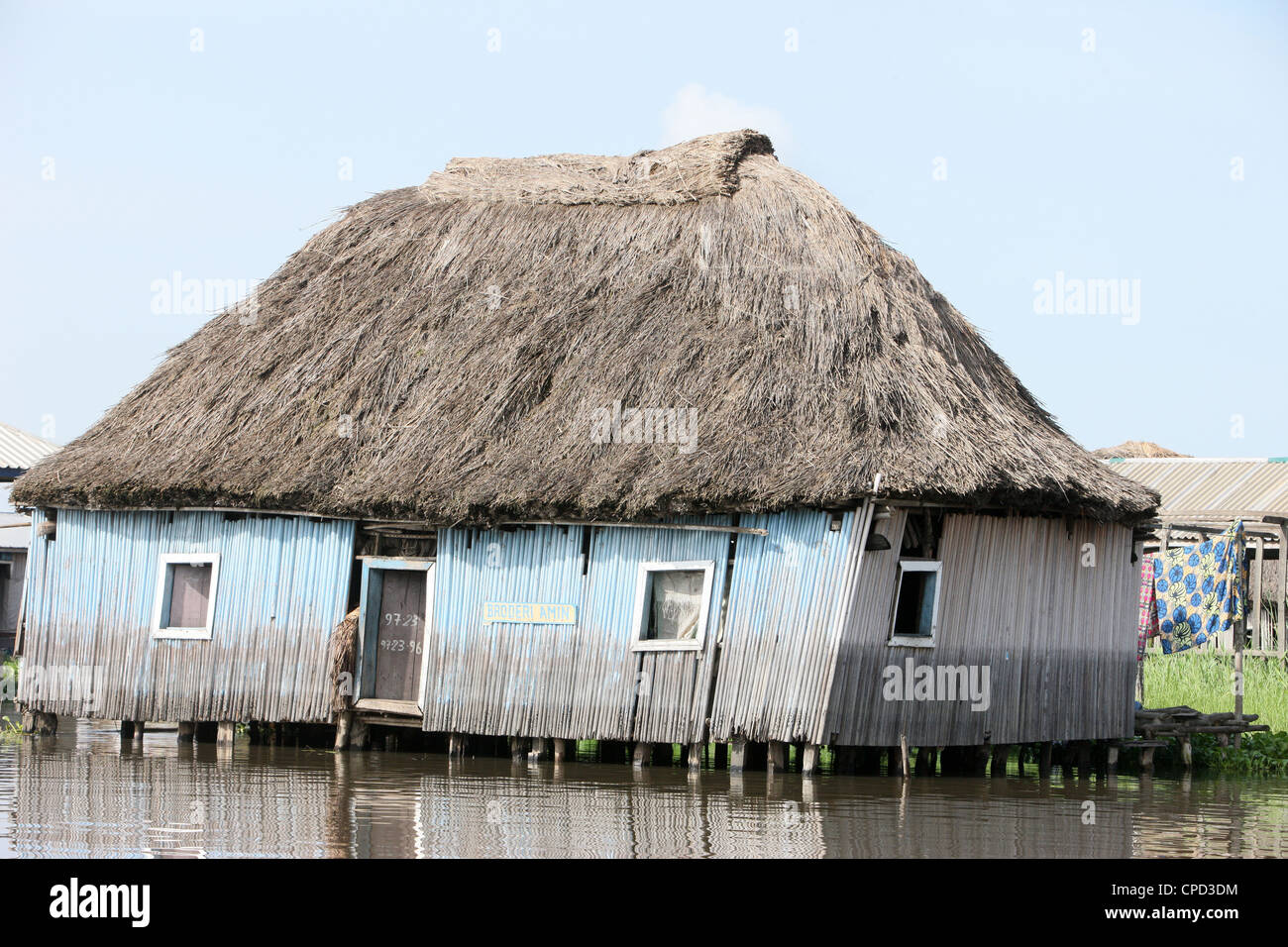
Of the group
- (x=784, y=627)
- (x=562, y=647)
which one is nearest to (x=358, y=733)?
(x=562, y=647)

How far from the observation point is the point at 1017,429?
1764 centimetres

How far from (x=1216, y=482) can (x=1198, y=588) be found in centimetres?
959

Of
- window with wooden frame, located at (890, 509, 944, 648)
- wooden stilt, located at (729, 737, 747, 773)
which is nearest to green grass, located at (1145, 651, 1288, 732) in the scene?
window with wooden frame, located at (890, 509, 944, 648)

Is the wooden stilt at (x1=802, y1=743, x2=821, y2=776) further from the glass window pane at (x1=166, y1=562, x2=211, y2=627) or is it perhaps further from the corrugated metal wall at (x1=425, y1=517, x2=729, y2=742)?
the glass window pane at (x1=166, y1=562, x2=211, y2=627)

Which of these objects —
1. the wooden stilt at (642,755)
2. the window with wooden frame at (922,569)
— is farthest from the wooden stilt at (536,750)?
the window with wooden frame at (922,569)

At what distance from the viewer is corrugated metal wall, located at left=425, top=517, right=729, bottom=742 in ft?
55.4

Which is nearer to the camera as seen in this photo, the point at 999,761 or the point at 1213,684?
the point at 999,761

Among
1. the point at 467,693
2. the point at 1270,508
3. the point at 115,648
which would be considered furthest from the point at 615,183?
the point at 1270,508

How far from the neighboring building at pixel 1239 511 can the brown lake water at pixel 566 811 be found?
18.2ft

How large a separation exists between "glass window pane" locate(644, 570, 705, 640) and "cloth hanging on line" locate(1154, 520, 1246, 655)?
928 centimetres

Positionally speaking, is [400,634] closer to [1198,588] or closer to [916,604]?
[916,604]

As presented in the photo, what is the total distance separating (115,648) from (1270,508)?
2022 centimetres

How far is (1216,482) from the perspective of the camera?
3256cm
